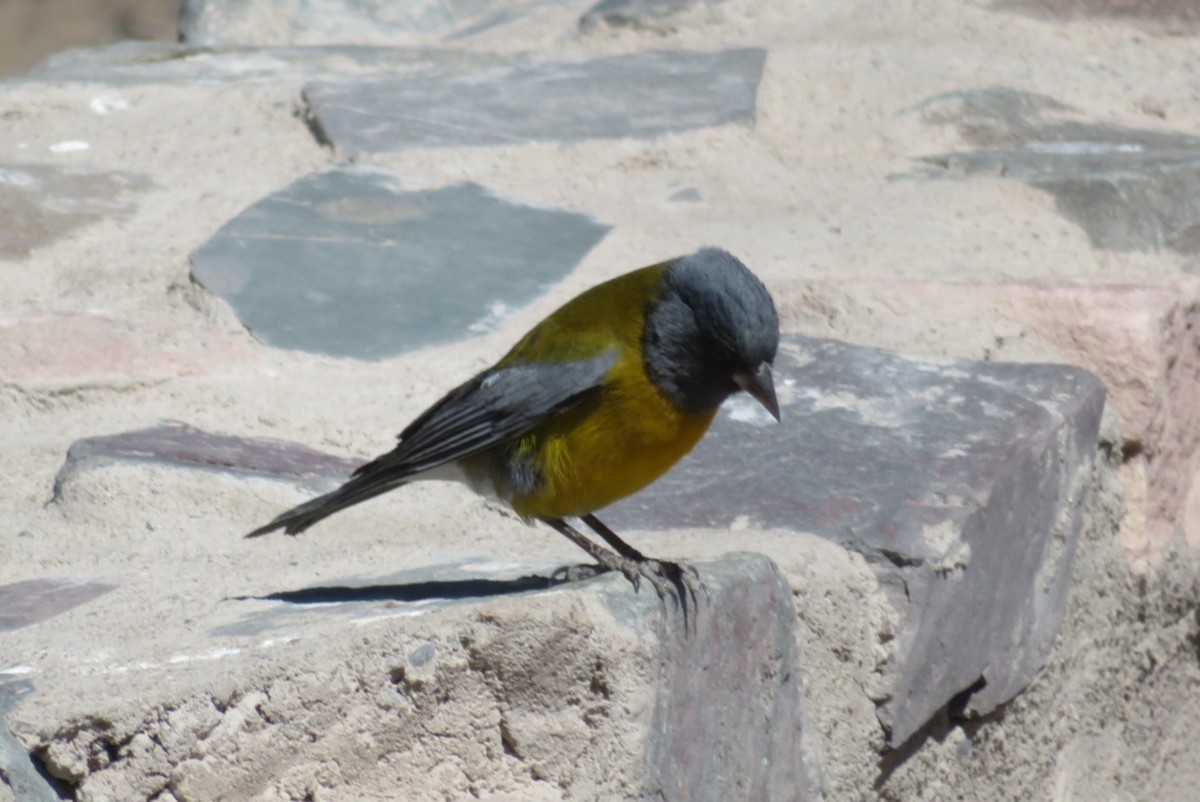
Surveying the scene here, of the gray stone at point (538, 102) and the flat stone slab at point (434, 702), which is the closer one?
the flat stone slab at point (434, 702)

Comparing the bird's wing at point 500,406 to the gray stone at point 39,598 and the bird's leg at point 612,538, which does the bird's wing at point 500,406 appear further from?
the gray stone at point 39,598

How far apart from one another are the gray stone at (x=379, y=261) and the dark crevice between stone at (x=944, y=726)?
994 mm

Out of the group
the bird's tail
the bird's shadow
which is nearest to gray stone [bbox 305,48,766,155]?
the bird's tail

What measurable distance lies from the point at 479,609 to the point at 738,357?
674 mm

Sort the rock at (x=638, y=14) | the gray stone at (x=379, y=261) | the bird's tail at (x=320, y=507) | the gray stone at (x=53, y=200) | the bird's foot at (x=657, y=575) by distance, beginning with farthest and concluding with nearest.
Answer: the rock at (x=638, y=14), the gray stone at (x=53, y=200), the gray stone at (x=379, y=261), the bird's tail at (x=320, y=507), the bird's foot at (x=657, y=575)

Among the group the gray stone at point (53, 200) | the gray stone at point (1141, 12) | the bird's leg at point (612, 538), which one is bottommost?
the bird's leg at point (612, 538)

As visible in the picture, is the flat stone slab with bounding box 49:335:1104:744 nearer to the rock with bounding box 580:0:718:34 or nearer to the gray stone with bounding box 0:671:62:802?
the gray stone with bounding box 0:671:62:802

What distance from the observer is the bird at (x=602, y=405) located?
2.08 m

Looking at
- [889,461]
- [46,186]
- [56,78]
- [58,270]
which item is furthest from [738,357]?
[56,78]

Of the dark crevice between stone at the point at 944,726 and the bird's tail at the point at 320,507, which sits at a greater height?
the bird's tail at the point at 320,507

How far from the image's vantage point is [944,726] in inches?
84.4

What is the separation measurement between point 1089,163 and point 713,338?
1.31m

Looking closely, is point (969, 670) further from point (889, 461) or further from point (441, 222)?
point (441, 222)

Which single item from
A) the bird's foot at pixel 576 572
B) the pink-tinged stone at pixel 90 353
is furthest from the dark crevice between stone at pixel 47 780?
the pink-tinged stone at pixel 90 353
